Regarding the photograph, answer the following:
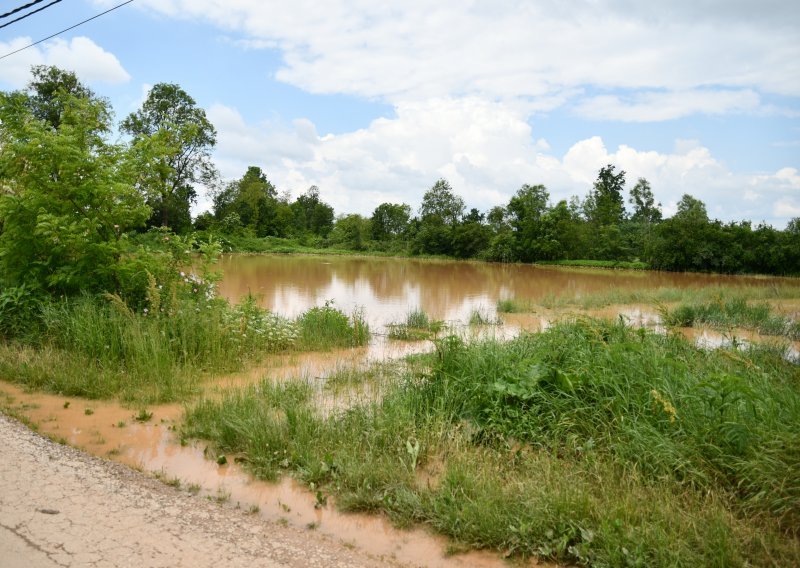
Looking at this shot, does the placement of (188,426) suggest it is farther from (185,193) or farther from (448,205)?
(448,205)

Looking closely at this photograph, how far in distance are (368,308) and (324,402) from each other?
11988mm

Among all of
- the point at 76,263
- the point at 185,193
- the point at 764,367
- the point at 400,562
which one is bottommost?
the point at 400,562

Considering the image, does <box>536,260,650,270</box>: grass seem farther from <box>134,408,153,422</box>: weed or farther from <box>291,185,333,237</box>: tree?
<box>134,408,153,422</box>: weed

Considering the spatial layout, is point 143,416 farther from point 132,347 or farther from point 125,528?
point 125,528

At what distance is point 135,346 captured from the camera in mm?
7172

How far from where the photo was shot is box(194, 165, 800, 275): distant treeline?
44.8 m

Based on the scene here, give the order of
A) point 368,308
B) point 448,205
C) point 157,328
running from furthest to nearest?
point 448,205, point 368,308, point 157,328

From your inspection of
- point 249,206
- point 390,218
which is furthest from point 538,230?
point 249,206

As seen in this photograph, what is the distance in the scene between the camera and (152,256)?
29.7 feet

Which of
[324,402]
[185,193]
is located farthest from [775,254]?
[185,193]

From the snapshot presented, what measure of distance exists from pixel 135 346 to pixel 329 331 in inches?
169

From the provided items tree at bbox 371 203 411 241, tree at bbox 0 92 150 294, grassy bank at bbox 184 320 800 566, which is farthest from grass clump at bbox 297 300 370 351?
tree at bbox 371 203 411 241

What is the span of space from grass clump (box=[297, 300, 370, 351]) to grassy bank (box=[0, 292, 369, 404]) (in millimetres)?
667

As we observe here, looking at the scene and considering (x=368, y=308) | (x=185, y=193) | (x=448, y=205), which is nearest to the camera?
(x=368, y=308)
